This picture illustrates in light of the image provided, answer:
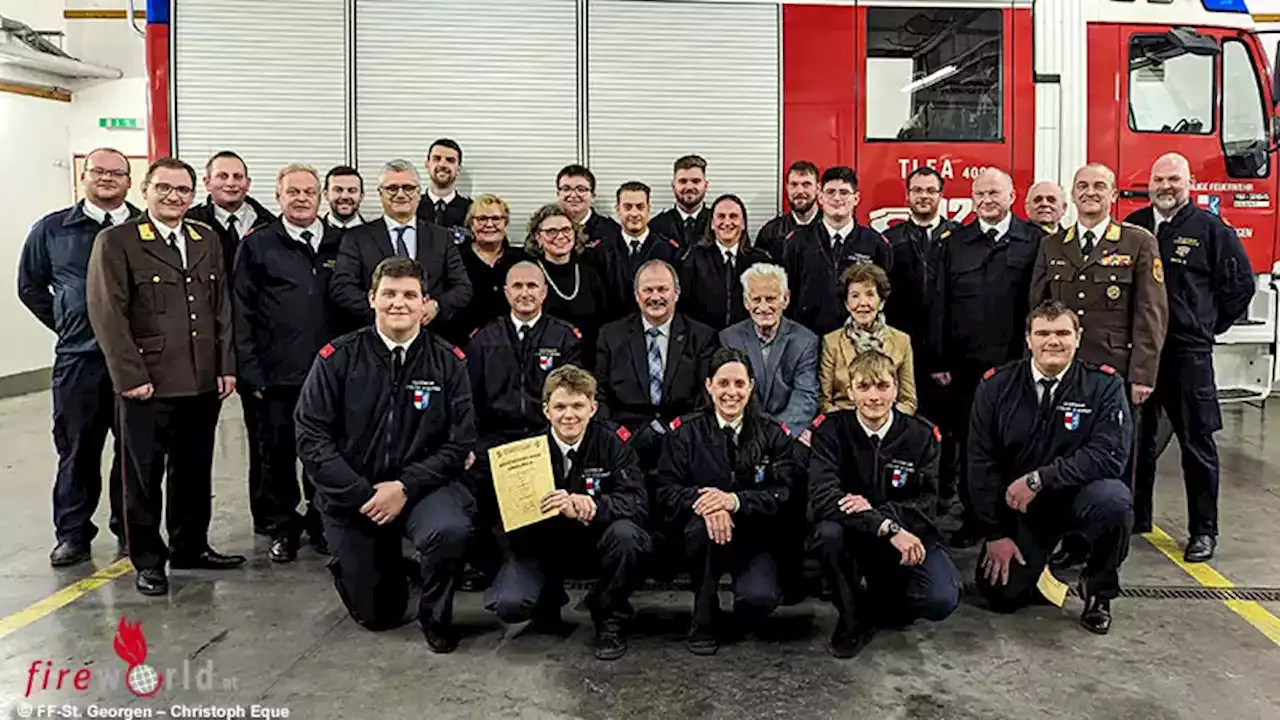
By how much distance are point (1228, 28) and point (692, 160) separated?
3506 mm

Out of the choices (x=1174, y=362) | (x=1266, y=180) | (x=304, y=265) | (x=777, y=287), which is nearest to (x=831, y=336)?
(x=777, y=287)

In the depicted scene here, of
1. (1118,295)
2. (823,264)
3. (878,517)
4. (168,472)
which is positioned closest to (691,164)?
(823,264)

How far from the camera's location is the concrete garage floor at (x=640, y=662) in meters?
3.38

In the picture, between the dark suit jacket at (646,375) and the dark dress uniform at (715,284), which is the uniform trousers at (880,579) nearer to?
the dark suit jacket at (646,375)

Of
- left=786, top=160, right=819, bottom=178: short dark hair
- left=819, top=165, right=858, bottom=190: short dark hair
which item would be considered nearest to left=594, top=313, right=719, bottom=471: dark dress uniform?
left=819, top=165, right=858, bottom=190: short dark hair

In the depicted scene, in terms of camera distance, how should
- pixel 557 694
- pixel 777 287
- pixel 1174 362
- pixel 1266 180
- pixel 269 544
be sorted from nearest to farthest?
pixel 557 694 → pixel 777 287 → pixel 1174 362 → pixel 269 544 → pixel 1266 180

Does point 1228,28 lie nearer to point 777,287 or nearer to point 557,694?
point 777,287

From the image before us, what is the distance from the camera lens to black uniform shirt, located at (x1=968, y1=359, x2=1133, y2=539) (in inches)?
162

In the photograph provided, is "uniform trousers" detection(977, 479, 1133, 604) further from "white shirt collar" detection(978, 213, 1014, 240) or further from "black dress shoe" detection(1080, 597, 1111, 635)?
"white shirt collar" detection(978, 213, 1014, 240)

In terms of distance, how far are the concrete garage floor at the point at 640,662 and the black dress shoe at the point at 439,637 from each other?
4cm

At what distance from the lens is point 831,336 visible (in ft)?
15.6

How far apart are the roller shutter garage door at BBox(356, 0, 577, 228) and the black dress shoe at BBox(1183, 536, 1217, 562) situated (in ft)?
12.6

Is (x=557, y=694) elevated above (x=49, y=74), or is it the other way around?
(x=49, y=74)

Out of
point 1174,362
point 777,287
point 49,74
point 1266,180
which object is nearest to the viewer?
point 777,287
